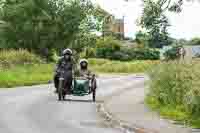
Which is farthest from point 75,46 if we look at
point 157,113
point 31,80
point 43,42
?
point 157,113

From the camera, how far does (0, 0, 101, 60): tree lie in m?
74.9

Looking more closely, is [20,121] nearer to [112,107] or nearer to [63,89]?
[112,107]

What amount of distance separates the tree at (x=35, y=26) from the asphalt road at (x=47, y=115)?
149 ft

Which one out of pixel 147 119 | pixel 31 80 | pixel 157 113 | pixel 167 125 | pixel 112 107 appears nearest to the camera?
pixel 167 125

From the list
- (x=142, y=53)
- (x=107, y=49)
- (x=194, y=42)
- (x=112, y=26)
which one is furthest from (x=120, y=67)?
(x=194, y=42)

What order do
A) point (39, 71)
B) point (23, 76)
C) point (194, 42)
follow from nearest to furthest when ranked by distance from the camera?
point (23, 76)
point (39, 71)
point (194, 42)

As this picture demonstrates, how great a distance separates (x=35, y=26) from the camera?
7456 cm

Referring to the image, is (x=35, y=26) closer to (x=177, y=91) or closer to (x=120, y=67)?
(x=120, y=67)

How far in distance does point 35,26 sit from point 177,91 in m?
53.9

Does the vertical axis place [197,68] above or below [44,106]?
above

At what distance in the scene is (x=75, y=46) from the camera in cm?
8188

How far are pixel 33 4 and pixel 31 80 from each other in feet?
112

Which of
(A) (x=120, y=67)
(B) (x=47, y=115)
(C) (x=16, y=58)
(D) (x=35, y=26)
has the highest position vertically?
(D) (x=35, y=26)

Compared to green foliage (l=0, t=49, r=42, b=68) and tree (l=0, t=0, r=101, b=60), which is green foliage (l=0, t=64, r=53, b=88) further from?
tree (l=0, t=0, r=101, b=60)
